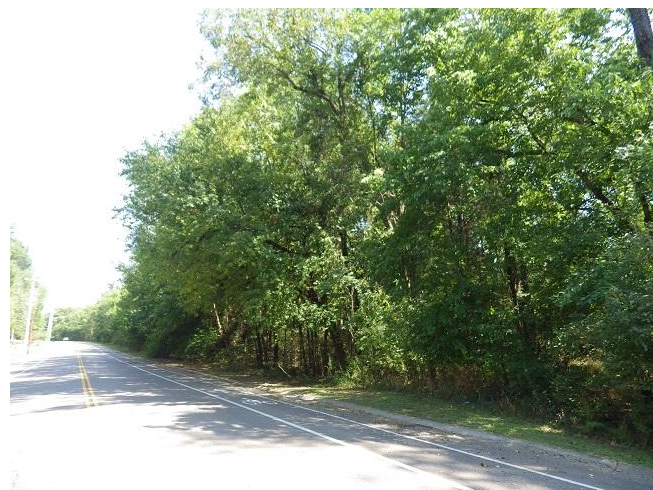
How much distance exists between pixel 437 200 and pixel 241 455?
8.90 meters

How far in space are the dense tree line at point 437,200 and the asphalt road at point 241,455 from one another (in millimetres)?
3730

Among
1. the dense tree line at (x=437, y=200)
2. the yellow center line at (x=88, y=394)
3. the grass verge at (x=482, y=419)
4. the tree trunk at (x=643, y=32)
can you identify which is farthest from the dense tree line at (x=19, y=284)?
the tree trunk at (x=643, y=32)

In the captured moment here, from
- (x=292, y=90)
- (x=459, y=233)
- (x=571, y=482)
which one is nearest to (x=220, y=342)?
(x=292, y=90)

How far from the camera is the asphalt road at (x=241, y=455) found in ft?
20.6

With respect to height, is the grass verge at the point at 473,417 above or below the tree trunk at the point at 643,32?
below

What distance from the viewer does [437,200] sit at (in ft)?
44.7

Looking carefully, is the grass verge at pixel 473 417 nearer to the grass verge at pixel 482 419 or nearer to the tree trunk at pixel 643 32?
the grass verge at pixel 482 419

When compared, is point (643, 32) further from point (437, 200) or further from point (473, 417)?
point (473, 417)

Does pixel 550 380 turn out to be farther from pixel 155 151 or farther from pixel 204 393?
pixel 155 151

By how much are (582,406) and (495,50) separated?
9123mm

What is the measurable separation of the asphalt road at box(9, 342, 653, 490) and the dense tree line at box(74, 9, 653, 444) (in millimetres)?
3730

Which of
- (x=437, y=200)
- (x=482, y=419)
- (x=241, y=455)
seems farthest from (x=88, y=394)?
(x=437, y=200)

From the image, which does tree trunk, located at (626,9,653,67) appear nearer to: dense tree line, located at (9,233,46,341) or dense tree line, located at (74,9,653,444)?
dense tree line, located at (74,9,653,444)

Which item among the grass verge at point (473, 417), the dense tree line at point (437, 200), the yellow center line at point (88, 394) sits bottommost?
the yellow center line at point (88, 394)
